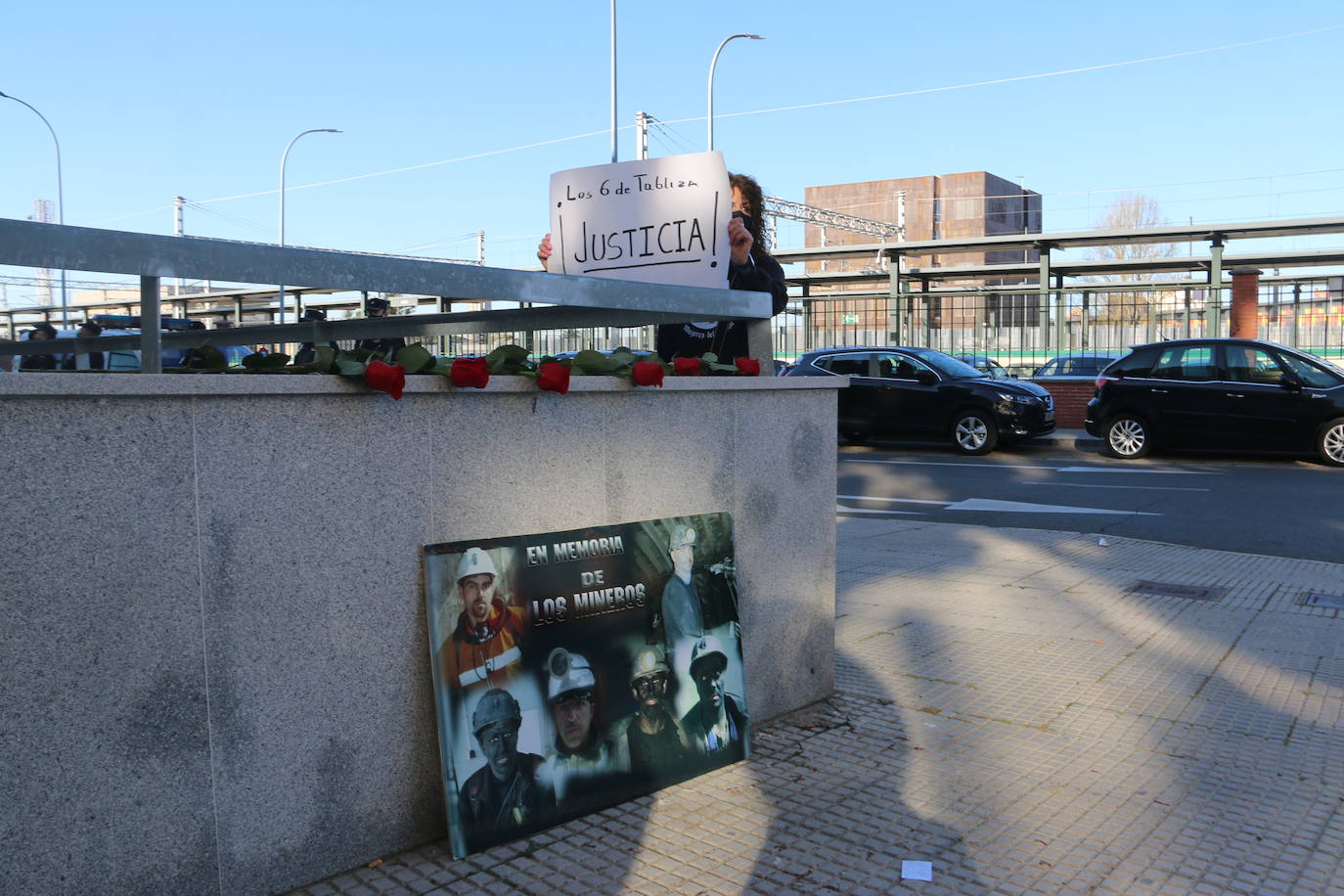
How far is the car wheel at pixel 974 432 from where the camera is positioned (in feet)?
57.9

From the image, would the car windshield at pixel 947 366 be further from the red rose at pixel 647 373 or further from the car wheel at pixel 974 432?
the red rose at pixel 647 373

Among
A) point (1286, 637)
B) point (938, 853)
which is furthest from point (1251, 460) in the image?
point (938, 853)

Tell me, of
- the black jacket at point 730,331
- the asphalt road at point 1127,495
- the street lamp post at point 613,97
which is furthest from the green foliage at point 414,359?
the street lamp post at point 613,97

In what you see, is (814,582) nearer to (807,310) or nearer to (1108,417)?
(1108,417)

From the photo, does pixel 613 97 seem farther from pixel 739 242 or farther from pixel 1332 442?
pixel 739 242

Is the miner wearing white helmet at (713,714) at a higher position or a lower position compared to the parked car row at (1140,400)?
lower

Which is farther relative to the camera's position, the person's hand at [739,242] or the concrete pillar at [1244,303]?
the concrete pillar at [1244,303]

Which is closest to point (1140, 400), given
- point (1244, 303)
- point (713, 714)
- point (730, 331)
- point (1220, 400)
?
point (1220, 400)

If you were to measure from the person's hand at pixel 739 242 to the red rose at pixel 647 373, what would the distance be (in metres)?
0.90

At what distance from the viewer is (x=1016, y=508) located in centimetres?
1162

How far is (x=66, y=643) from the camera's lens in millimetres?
2637

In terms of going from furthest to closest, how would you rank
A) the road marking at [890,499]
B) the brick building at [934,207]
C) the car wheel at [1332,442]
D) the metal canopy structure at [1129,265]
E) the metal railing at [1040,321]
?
the brick building at [934,207]
the metal canopy structure at [1129,265]
the metal railing at [1040,321]
the car wheel at [1332,442]
the road marking at [890,499]

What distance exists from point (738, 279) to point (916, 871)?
2.58m

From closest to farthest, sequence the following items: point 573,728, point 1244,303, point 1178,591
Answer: point 573,728 → point 1178,591 → point 1244,303
